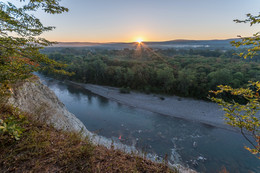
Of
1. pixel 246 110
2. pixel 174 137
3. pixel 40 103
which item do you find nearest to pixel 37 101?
pixel 40 103

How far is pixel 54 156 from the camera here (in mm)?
2807

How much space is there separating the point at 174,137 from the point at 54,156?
535 inches

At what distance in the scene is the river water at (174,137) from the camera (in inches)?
429

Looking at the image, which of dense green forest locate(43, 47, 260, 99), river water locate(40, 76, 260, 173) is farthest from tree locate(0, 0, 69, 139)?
dense green forest locate(43, 47, 260, 99)

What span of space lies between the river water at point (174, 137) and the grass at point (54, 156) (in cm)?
439

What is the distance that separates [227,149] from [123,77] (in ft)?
88.4

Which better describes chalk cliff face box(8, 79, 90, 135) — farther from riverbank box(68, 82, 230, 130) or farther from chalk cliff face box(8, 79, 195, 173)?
riverbank box(68, 82, 230, 130)

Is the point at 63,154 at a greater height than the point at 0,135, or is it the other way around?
the point at 0,135

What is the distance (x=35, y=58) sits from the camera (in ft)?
13.4

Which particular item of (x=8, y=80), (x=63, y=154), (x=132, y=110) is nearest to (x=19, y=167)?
(x=63, y=154)

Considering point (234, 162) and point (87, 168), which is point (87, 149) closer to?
point (87, 168)

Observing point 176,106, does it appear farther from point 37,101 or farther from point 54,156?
point 54,156

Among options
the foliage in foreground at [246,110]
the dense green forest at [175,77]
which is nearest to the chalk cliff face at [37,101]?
the foliage in foreground at [246,110]

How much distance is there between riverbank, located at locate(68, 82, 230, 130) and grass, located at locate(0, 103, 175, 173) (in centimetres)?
1804
